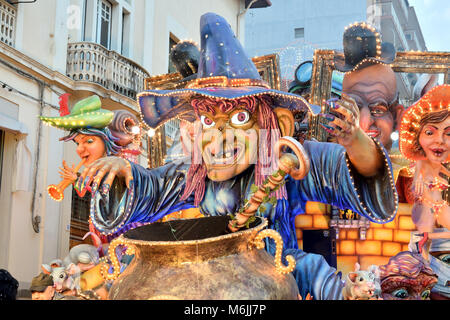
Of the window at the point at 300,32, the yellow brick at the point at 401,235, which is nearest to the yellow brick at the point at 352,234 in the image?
the yellow brick at the point at 401,235

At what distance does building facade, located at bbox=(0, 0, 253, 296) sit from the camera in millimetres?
5812

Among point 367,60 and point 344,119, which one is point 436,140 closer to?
point 367,60

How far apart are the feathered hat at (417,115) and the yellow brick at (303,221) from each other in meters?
0.69

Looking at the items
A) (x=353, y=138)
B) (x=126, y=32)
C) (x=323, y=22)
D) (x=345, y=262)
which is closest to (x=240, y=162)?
→ (x=353, y=138)

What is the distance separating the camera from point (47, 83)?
636cm

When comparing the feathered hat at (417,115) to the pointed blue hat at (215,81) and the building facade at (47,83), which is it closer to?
the pointed blue hat at (215,81)

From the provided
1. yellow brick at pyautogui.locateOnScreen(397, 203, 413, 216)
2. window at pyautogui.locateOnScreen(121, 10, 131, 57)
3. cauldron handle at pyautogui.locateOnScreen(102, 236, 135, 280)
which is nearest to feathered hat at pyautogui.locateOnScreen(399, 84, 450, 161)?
yellow brick at pyautogui.locateOnScreen(397, 203, 413, 216)

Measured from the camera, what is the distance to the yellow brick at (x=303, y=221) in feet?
11.7

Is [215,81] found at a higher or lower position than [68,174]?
higher

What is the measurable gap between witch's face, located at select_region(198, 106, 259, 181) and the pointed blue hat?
15 centimetres

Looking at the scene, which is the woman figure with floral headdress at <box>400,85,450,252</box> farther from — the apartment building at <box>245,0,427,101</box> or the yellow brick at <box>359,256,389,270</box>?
the apartment building at <box>245,0,427,101</box>

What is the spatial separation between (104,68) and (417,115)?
4.67 m

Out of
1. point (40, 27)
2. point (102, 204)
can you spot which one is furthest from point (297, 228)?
point (40, 27)

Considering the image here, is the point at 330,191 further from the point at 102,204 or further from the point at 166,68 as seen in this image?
the point at 166,68
